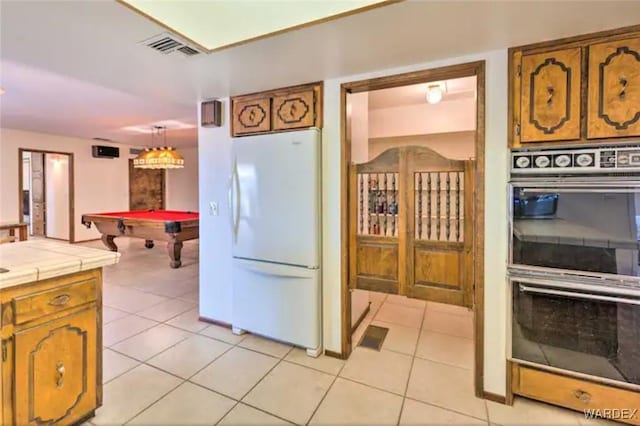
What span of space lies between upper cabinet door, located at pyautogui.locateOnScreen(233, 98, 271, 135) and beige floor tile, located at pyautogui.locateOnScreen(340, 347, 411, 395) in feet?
6.48

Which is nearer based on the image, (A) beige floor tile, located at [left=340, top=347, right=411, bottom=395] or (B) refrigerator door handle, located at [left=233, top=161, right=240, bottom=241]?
(A) beige floor tile, located at [left=340, top=347, right=411, bottom=395]

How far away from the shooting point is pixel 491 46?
181cm

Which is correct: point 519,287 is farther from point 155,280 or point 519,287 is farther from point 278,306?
point 155,280

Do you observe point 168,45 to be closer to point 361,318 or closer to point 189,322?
point 189,322

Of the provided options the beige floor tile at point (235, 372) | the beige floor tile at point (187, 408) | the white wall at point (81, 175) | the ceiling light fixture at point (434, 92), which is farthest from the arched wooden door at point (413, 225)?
the white wall at point (81, 175)

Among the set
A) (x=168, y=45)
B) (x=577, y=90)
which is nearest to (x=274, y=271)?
(x=168, y=45)

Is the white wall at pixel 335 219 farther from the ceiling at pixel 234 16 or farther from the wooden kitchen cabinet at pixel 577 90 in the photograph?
the ceiling at pixel 234 16

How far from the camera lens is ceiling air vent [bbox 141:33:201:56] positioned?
171 centimetres

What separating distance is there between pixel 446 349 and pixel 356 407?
1.07 metres

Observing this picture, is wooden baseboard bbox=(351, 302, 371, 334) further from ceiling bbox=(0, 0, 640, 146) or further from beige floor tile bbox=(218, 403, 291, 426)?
ceiling bbox=(0, 0, 640, 146)

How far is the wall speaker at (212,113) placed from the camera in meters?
2.78

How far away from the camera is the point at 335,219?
2.39 m

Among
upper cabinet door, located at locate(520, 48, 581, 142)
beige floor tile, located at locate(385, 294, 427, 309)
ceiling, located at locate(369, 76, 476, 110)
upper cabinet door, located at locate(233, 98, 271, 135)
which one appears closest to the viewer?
upper cabinet door, located at locate(520, 48, 581, 142)

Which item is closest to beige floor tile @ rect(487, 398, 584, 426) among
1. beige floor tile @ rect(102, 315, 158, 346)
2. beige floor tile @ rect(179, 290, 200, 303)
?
beige floor tile @ rect(102, 315, 158, 346)
